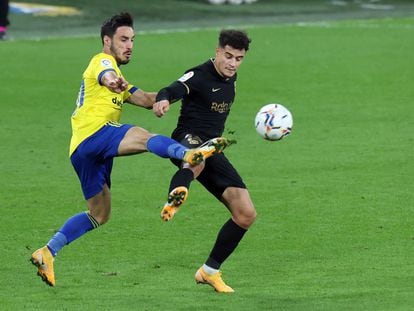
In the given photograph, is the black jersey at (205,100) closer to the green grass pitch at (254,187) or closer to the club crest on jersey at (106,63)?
the club crest on jersey at (106,63)

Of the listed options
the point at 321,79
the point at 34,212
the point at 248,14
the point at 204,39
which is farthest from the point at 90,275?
the point at 248,14

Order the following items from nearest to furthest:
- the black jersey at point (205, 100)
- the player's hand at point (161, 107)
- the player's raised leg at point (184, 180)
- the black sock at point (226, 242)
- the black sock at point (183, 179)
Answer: the player's raised leg at point (184, 180) < the black sock at point (183, 179) < the player's hand at point (161, 107) < the black jersey at point (205, 100) < the black sock at point (226, 242)

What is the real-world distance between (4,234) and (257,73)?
1210 cm

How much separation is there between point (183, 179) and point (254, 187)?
19.3 feet

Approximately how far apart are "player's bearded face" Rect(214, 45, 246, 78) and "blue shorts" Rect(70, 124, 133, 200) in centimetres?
98

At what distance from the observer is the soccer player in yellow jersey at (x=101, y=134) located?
11.0 m

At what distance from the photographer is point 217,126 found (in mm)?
11508

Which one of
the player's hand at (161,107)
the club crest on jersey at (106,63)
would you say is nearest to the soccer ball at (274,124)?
the player's hand at (161,107)

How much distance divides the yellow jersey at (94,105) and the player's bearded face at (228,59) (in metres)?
0.90

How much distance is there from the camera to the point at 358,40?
2831 cm

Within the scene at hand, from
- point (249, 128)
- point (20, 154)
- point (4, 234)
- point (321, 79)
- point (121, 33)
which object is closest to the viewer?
point (121, 33)

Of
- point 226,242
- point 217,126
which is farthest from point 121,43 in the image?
point 226,242

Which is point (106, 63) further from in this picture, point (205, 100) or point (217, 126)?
point (217, 126)

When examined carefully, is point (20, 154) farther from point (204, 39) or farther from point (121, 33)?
point (204, 39)
